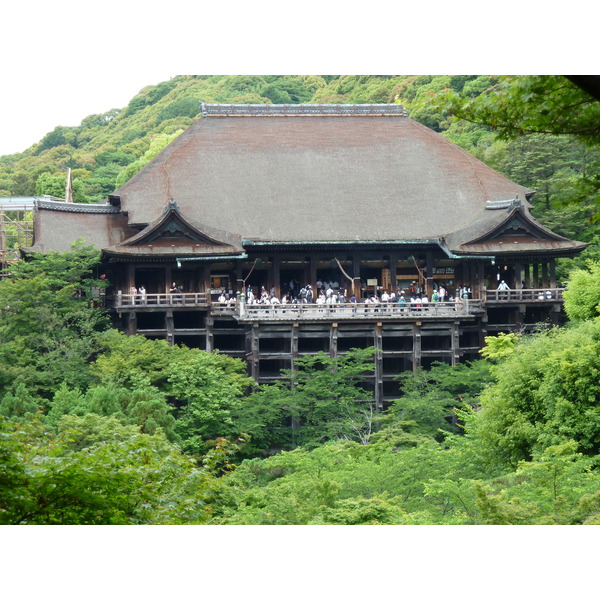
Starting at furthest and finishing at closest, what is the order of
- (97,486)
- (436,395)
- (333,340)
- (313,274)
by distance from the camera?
1. (313,274)
2. (333,340)
3. (436,395)
4. (97,486)

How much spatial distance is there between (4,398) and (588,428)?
13.6 metres

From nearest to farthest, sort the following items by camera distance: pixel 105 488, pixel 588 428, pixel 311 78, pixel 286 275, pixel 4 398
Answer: pixel 105 488 → pixel 588 428 → pixel 4 398 → pixel 286 275 → pixel 311 78

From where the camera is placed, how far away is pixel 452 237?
3275 cm

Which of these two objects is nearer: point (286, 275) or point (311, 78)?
Answer: point (286, 275)

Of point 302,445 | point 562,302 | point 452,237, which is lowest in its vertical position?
point 302,445

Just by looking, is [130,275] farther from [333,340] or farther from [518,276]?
[518,276]

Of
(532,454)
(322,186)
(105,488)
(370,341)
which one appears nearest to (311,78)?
(322,186)

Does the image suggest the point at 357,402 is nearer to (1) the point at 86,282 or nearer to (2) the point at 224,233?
(2) the point at 224,233

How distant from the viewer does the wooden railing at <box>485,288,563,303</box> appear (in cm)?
3216

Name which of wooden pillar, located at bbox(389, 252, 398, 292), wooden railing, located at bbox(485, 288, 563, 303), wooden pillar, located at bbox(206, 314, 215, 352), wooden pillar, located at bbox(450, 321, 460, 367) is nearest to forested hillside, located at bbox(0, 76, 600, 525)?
wooden pillar, located at bbox(450, 321, 460, 367)

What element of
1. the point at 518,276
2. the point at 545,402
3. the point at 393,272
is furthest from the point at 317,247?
the point at 545,402

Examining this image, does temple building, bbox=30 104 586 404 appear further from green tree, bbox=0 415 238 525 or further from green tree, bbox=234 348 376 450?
green tree, bbox=0 415 238 525

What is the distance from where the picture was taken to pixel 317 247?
32875 mm

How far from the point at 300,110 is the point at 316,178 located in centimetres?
402
